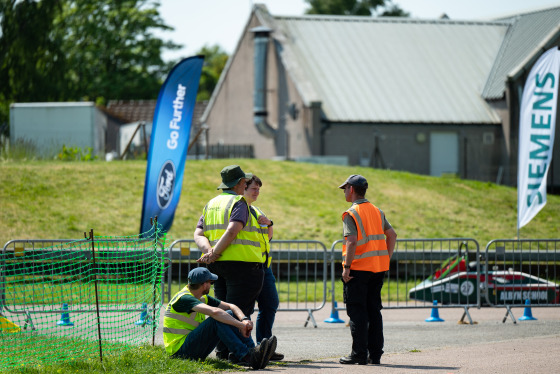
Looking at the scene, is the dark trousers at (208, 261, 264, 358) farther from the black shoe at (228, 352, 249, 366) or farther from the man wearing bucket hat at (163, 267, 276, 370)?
the black shoe at (228, 352, 249, 366)

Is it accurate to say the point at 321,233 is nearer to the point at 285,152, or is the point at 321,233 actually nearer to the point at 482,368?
the point at 482,368

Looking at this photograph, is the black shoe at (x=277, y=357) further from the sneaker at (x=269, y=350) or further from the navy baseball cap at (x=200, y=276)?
the navy baseball cap at (x=200, y=276)

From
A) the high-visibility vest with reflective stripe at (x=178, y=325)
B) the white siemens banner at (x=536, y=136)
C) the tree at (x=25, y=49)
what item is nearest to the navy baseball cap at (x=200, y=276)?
the high-visibility vest with reflective stripe at (x=178, y=325)

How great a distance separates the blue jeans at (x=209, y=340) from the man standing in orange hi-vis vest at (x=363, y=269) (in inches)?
46.2

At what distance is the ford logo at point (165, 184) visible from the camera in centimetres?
1373

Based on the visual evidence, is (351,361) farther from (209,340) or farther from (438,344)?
(438,344)

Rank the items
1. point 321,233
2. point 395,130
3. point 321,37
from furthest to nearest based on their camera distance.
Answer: point 321,37 < point 395,130 < point 321,233

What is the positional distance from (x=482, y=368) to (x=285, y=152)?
28.4m

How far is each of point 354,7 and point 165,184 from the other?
5473 cm

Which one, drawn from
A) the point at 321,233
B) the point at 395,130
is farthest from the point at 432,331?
the point at 395,130

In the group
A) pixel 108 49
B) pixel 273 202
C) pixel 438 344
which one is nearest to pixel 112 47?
pixel 108 49

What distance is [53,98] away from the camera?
4972 centimetres

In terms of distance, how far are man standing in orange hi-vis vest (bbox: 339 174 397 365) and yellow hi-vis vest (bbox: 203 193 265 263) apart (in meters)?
0.92

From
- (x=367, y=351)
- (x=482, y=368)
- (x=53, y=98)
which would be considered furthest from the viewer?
(x=53, y=98)
